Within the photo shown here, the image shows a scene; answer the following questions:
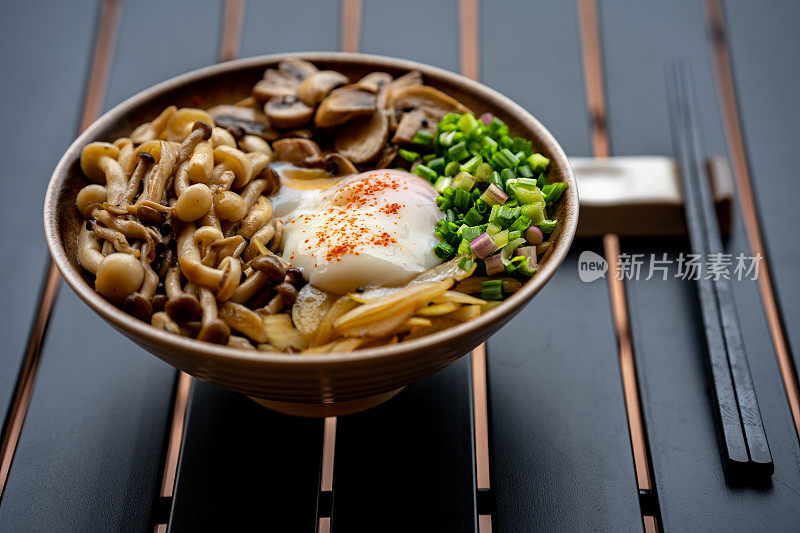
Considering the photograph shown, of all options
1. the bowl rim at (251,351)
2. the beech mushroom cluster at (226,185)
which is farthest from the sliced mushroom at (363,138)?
the bowl rim at (251,351)

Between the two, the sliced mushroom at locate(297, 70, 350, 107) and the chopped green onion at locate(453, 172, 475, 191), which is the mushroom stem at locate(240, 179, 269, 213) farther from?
the chopped green onion at locate(453, 172, 475, 191)

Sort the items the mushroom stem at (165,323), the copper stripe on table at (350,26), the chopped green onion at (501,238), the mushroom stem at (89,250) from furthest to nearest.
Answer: the copper stripe on table at (350,26) → the chopped green onion at (501,238) → the mushroom stem at (89,250) → the mushroom stem at (165,323)

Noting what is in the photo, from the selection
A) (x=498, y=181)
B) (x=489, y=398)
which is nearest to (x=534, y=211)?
(x=498, y=181)

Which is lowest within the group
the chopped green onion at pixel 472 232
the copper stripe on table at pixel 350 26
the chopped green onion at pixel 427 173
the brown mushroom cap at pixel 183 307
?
the brown mushroom cap at pixel 183 307

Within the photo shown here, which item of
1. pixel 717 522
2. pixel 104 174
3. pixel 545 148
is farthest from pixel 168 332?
pixel 717 522

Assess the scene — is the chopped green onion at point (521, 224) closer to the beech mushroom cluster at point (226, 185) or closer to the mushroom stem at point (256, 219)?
the beech mushroom cluster at point (226, 185)
